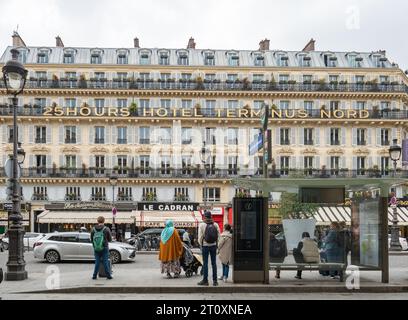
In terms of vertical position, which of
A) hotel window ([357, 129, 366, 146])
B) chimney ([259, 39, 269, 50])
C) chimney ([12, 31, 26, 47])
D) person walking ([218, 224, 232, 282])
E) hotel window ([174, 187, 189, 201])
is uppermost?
chimney ([259, 39, 269, 50])

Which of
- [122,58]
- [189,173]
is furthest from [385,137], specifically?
[122,58]

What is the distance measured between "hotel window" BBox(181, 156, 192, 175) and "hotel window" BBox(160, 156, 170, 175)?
120 cm

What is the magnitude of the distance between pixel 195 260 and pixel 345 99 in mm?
41948

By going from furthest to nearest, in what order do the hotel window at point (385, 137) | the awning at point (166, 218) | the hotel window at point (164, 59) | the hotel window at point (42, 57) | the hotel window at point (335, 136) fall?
1. the hotel window at point (164, 59)
2. the hotel window at point (42, 57)
3. the hotel window at point (385, 137)
4. the hotel window at point (335, 136)
5. the awning at point (166, 218)

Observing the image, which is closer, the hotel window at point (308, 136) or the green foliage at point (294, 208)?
the green foliage at point (294, 208)

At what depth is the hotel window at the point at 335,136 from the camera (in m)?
56.1

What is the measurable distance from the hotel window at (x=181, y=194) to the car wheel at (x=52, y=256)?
29009 millimetres

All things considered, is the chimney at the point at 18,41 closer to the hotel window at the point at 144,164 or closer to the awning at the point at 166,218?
the hotel window at the point at 144,164

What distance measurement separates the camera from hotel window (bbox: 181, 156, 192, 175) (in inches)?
2140

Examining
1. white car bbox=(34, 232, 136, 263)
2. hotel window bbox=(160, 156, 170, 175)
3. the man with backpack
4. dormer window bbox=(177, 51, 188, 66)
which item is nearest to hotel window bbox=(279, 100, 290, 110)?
dormer window bbox=(177, 51, 188, 66)

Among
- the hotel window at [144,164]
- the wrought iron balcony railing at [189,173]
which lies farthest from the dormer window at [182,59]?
the wrought iron balcony railing at [189,173]

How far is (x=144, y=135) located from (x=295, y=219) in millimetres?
39958

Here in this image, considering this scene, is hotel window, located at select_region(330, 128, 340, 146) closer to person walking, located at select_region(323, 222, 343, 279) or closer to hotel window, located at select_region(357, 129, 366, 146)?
hotel window, located at select_region(357, 129, 366, 146)
